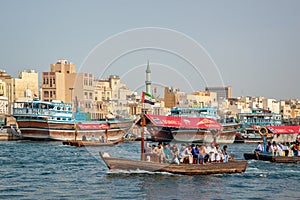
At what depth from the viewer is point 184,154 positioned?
40031mm

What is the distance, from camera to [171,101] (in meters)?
195

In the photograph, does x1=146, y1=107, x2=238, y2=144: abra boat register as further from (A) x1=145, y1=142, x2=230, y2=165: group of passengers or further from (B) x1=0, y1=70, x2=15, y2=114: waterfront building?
(B) x1=0, y1=70, x2=15, y2=114: waterfront building

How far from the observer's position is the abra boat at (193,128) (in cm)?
9212

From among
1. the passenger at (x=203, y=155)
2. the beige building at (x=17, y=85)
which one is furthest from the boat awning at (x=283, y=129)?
the beige building at (x=17, y=85)

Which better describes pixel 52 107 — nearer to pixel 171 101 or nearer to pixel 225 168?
pixel 225 168

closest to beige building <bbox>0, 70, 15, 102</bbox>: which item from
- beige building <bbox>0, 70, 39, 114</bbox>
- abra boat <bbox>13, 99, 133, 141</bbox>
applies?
beige building <bbox>0, 70, 39, 114</bbox>

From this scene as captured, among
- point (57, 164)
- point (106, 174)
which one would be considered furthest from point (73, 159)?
point (106, 174)

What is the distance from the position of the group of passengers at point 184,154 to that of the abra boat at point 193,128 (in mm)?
43117

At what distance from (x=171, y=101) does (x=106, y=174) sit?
155m

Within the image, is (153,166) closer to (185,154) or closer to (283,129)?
(185,154)

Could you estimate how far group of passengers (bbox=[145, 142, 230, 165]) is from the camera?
39.2m

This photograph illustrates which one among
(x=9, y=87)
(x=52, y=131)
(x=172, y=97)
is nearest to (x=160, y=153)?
(x=52, y=131)

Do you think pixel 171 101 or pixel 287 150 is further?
pixel 171 101

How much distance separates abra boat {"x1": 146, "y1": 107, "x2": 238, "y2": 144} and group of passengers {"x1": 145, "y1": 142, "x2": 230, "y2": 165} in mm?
43117
